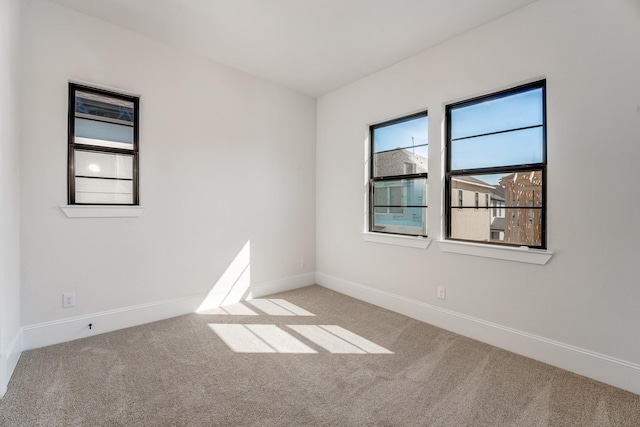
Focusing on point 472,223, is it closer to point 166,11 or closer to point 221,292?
point 221,292

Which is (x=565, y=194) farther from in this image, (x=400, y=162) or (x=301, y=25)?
(x=301, y=25)

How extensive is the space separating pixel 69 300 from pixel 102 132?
1579 mm

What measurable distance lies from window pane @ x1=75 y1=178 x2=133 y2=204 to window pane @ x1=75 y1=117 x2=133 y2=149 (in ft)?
1.17

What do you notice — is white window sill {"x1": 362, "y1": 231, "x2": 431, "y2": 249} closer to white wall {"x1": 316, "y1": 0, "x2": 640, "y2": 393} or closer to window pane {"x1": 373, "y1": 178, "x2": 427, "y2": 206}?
white wall {"x1": 316, "y1": 0, "x2": 640, "y2": 393}

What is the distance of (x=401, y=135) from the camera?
3625 mm

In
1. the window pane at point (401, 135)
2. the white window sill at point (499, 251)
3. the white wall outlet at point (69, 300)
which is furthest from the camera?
the window pane at point (401, 135)

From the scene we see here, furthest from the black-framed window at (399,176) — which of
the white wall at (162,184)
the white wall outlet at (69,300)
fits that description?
the white wall outlet at (69,300)

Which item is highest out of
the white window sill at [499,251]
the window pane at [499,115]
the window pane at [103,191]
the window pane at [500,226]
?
the window pane at [499,115]

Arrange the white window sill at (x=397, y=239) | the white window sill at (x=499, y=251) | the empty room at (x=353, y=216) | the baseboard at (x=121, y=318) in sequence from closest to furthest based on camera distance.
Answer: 1. the empty room at (x=353, y=216)
2. the white window sill at (x=499, y=251)
3. the baseboard at (x=121, y=318)
4. the white window sill at (x=397, y=239)

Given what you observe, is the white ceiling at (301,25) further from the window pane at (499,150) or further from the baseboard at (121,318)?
the baseboard at (121,318)

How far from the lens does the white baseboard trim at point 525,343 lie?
2.07m

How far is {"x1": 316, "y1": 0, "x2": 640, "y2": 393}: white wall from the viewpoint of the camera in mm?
2066

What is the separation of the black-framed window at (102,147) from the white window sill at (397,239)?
105 inches

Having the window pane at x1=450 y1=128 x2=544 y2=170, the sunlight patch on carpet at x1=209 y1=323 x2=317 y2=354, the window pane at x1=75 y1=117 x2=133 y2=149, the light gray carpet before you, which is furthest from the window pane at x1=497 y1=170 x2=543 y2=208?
the window pane at x1=75 y1=117 x2=133 y2=149
